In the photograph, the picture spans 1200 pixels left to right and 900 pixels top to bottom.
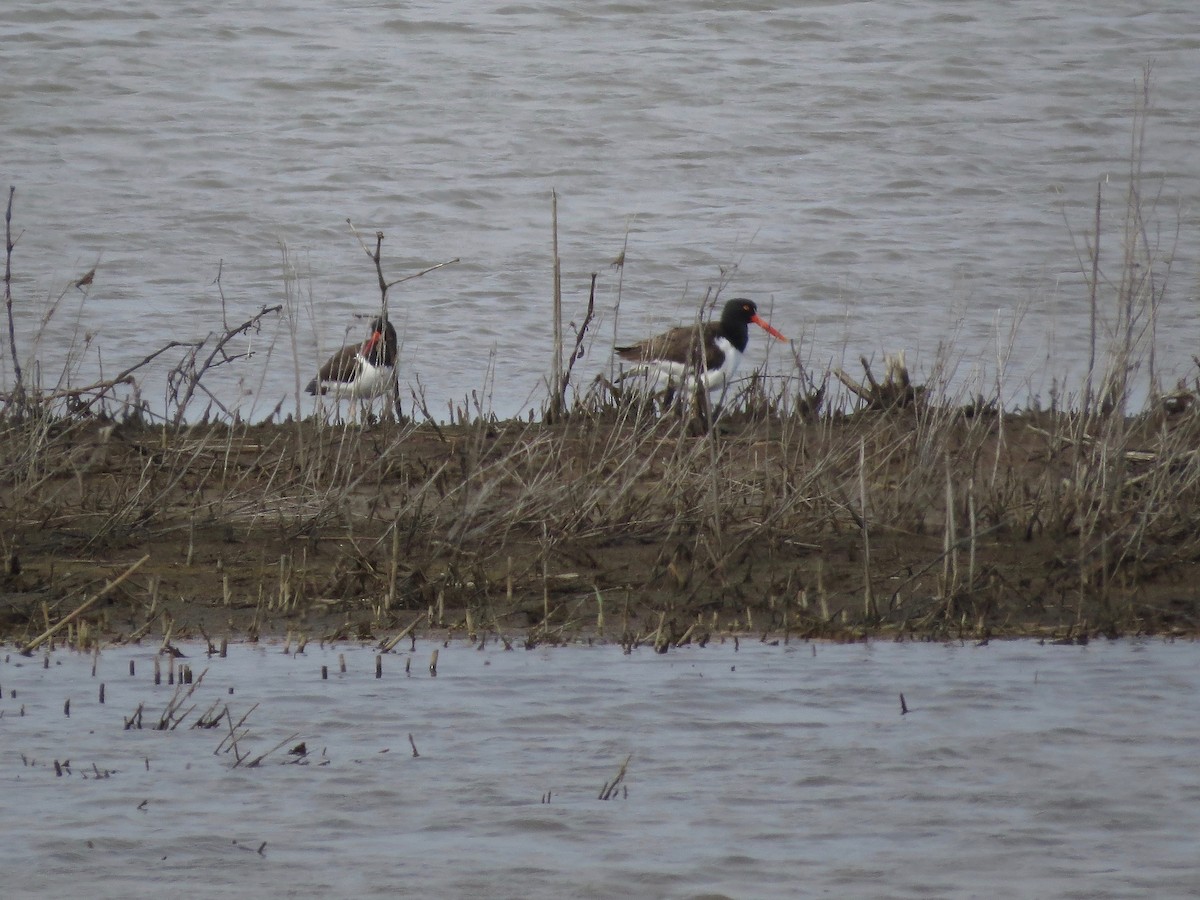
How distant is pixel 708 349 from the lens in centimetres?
1159

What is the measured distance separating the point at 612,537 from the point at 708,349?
413cm

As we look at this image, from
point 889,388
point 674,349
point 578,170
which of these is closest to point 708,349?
point 674,349

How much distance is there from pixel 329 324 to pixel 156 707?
9068 millimetres

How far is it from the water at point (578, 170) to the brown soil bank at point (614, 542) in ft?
11.9

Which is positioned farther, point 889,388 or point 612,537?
point 889,388

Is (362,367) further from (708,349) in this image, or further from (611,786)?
(611,786)

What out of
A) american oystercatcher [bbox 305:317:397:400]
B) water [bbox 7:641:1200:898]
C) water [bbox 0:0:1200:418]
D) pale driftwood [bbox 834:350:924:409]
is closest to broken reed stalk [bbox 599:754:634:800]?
water [bbox 7:641:1200:898]

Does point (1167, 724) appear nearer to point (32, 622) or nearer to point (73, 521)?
point (32, 622)

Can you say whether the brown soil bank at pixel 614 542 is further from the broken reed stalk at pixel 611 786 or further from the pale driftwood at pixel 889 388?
the broken reed stalk at pixel 611 786

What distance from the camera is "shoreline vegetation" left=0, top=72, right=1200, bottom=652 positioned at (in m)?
6.77

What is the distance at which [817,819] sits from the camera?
4902 mm

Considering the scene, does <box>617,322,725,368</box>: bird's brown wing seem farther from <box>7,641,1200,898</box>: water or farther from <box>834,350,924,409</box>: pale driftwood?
<box>7,641,1200,898</box>: water

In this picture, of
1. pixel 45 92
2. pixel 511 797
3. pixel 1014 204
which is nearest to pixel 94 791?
pixel 511 797

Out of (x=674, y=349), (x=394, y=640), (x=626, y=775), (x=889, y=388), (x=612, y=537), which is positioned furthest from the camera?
(x=674, y=349)
